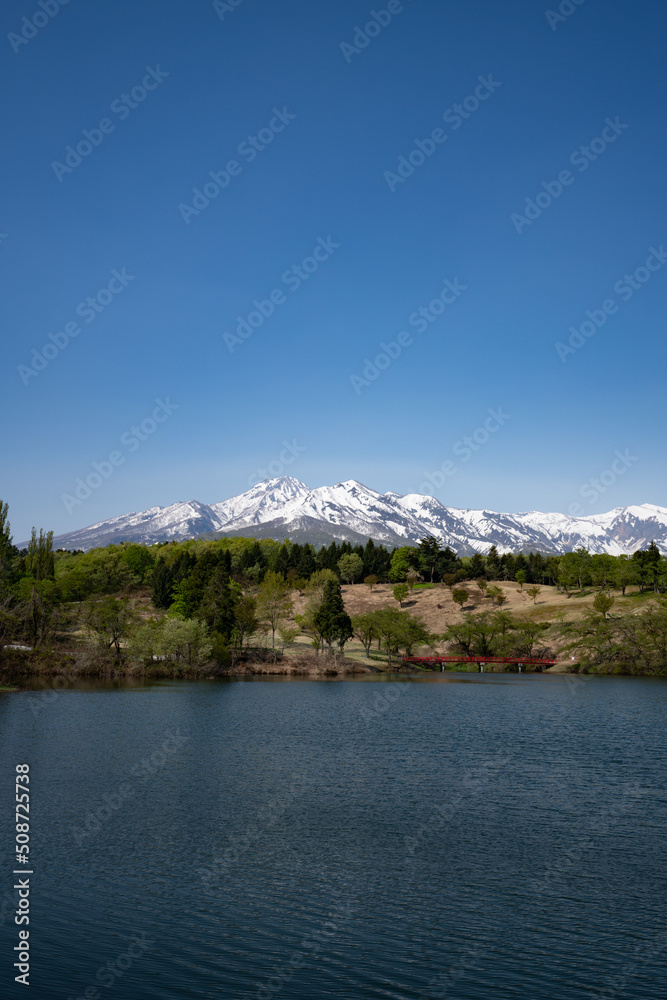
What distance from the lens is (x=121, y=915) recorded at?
21703 millimetres

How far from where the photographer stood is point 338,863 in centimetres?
2695

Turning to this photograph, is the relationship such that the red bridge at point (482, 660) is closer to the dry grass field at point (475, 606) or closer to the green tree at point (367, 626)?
the dry grass field at point (475, 606)

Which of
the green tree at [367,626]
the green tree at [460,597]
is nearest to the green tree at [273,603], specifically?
the green tree at [367,626]

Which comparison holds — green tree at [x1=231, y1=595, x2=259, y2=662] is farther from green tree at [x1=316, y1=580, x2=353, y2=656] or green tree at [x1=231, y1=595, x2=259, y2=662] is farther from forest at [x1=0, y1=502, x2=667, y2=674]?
green tree at [x1=316, y1=580, x2=353, y2=656]

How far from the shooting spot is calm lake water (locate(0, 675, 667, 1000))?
18.4 metres

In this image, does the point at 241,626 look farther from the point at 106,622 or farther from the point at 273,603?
the point at 106,622

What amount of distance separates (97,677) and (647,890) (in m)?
93.3

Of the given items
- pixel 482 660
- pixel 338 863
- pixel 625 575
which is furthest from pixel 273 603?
pixel 338 863

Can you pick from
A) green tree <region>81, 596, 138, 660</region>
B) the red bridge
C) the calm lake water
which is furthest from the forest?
the calm lake water

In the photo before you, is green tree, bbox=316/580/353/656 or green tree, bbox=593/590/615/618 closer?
green tree, bbox=316/580/353/656

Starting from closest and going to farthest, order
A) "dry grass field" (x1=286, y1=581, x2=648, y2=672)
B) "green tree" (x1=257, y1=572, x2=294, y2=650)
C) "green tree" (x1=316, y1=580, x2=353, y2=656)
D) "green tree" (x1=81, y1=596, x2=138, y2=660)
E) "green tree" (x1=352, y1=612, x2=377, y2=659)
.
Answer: "green tree" (x1=81, y1=596, x2=138, y2=660) → "green tree" (x1=316, y1=580, x2=353, y2=656) → "green tree" (x1=257, y1=572, x2=294, y2=650) → "green tree" (x1=352, y1=612, x2=377, y2=659) → "dry grass field" (x1=286, y1=581, x2=648, y2=672)

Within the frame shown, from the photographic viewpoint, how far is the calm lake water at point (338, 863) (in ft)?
60.3

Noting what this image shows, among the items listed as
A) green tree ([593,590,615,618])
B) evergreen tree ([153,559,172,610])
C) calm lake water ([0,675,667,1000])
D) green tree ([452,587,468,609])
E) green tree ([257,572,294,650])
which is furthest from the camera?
evergreen tree ([153,559,172,610])

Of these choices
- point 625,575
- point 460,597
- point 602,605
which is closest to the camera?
point 602,605
